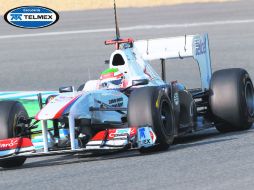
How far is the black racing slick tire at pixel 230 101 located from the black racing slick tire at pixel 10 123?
8.28 feet

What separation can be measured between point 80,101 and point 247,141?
1.93 metres

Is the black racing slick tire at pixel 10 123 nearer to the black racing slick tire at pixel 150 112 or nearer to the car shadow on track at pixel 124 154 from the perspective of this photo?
the car shadow on track at pixel 124 154

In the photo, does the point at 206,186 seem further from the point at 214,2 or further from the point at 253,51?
the point at 214,2

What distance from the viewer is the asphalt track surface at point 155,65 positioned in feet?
27.2

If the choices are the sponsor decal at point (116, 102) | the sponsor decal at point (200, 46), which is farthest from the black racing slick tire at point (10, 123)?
the sponsor decal at point (200, 46)

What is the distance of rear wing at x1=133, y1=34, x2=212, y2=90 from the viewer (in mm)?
11797

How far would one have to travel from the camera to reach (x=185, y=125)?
11.1m

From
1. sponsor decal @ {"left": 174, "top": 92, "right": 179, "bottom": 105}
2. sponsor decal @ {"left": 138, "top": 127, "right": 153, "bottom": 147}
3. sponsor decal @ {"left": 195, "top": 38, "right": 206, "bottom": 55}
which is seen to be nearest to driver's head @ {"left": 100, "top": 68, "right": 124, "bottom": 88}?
sponsor decal @ {"left": 174, "top": 92, "right": 179, "bottom": 105}

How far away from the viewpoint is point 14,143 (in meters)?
9.69

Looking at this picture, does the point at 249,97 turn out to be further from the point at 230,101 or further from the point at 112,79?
the point at 112,79

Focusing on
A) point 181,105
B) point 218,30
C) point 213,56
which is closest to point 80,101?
point 181,105

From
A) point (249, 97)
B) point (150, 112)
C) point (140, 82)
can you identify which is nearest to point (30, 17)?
point (249, 97)

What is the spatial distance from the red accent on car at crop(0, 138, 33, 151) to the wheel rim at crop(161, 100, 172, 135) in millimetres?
1516

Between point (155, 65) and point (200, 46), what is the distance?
27.4 ft
